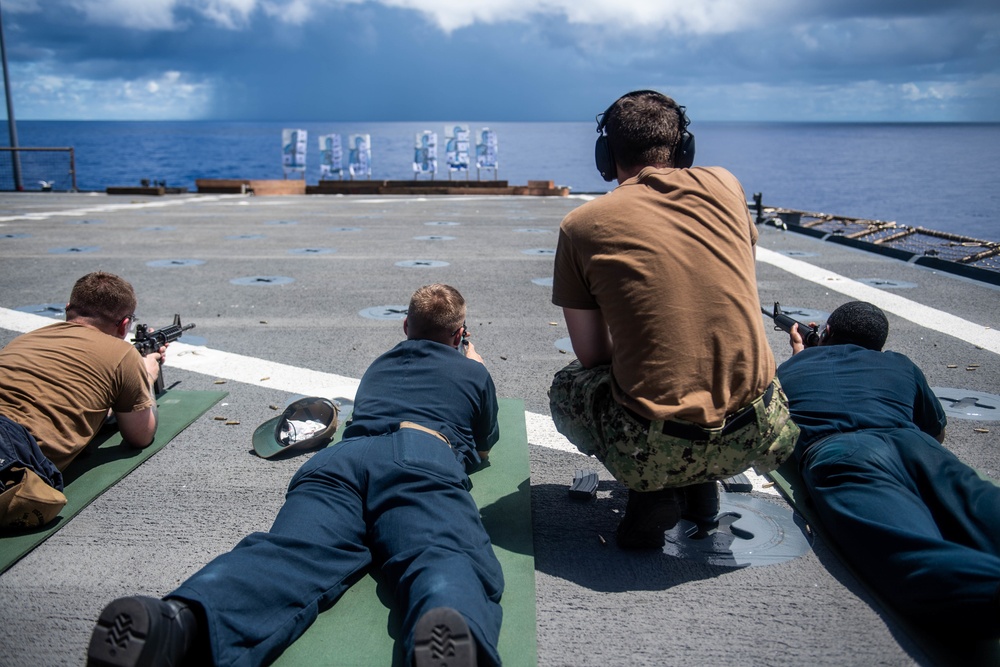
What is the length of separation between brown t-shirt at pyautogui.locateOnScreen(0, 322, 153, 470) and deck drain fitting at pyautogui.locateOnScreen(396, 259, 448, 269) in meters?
6.00

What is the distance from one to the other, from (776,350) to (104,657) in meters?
5.11

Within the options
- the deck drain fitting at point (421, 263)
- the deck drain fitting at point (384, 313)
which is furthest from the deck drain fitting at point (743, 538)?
the deck drain fitting at point (421, 263)

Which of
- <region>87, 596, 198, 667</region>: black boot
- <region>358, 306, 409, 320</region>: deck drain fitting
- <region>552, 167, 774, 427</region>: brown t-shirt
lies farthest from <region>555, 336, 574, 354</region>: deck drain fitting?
<region>87, 596, 198, 667</region>: black boot

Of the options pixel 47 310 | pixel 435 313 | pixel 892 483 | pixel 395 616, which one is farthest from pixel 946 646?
pixel 47 310

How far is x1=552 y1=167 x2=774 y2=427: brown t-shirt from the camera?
266 centimetres

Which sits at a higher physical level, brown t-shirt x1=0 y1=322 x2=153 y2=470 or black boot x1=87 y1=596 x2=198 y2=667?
brown t-shirt x1=0 y1=322 x2=153 y2=470

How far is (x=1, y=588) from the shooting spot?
8.89 ft

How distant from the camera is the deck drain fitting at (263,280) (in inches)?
329

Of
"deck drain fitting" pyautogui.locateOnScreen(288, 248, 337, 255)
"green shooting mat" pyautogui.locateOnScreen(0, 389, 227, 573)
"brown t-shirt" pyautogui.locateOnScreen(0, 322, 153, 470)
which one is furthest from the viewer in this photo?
"deck drain fitting" pyautogui.locateOnScreen(288, 248, 337, 255)

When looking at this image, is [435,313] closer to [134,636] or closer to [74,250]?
[134,636]

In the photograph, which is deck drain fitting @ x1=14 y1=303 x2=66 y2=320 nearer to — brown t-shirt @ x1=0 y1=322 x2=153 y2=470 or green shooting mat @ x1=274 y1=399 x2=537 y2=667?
brown t-shirt @ x1=0 y1=322 x2=153 y2=470

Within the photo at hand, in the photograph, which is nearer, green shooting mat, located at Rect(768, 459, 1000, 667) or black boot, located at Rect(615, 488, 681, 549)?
green shooting mat, located at Rect(768, 459, 1000, 667)

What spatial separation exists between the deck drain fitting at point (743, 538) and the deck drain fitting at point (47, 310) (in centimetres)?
576

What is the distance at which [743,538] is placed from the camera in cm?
312
